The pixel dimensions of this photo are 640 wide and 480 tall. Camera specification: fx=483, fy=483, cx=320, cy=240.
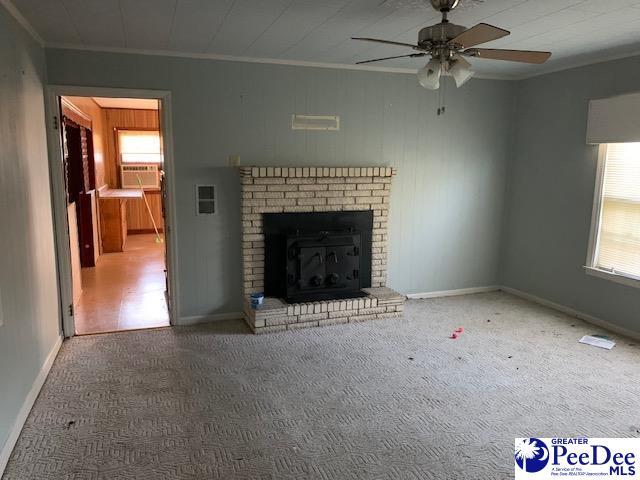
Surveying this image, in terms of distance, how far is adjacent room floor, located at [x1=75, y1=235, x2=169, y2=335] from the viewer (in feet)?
14.3

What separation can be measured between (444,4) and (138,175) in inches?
304

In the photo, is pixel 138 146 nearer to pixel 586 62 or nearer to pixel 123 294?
pixel 123 294

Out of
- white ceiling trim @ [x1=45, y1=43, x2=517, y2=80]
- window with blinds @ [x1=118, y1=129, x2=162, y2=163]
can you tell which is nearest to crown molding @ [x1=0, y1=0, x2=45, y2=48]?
white ceiling trim @ [x1=45, y1=43, x2=517, y2=80]

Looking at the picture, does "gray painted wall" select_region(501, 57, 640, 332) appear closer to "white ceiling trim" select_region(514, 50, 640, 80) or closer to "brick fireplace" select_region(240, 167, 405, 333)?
"white ceiling trim" select_region(514, 50, 640, 80)

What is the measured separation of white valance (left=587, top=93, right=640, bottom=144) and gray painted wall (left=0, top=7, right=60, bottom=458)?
14.4 feet

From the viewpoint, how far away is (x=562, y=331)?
13.8ft

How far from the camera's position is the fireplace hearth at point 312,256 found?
4.33m

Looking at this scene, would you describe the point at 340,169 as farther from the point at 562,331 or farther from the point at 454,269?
the point at 562,331

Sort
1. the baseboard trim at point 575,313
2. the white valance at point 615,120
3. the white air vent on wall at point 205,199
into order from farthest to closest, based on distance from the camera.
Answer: the white air vent on wall at point 205,199
the baseboard trim at point 575,313
the white valance at point 615,120

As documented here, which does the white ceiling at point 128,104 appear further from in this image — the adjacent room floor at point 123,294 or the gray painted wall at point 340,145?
the gray painted wall at point 340,145

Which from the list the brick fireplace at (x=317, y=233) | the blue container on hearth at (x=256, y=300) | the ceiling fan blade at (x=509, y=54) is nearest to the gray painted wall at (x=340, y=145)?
the brick fireplace at (x=317, y=233)

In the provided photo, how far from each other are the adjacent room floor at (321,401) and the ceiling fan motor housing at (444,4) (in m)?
2.27

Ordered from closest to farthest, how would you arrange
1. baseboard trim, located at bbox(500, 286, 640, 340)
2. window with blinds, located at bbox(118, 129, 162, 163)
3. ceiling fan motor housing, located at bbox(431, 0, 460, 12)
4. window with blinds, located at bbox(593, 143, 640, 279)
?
ceiling fan motor housing, located at bbox(431, 0, 460, 12), window with blinds, located at bbox(593, 143, 640, 279), baseboard trim, located at bbox(500, 286, 640, 340), window with blinds, located at bbox(118, 129, 162, 163)

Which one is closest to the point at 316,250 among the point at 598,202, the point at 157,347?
the point at 157,347
